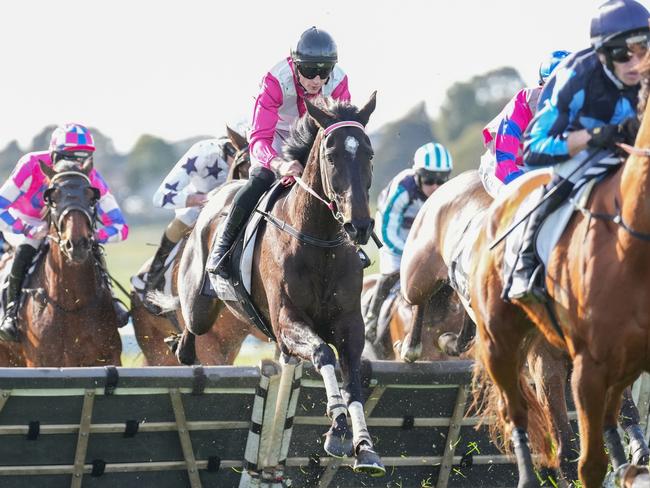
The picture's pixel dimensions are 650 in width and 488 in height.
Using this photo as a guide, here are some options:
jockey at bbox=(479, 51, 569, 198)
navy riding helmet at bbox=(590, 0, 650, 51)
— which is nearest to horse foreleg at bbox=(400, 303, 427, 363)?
jockey at bbox=(479, 51, 569, 198)

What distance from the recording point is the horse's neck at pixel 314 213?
800 cm

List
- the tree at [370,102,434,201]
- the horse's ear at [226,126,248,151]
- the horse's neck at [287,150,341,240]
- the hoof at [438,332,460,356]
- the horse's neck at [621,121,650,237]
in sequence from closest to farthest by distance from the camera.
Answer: the horse's neck at [621,121,650,237] → the horse's neck at [287,150,341,240] → the hoof at [438,332,460,356] → the horse's ear at [226,126,248,151] → the tree at [370,102,434,201]

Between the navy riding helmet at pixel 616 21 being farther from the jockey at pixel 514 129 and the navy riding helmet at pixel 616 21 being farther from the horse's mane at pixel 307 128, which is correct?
the jockey at pixel 514 129

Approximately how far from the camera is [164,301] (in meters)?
11.1

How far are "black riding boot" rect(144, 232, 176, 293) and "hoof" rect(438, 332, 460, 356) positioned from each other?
283 centimetres

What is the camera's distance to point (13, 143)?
9781 centimetres

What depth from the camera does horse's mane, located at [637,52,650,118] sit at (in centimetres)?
574

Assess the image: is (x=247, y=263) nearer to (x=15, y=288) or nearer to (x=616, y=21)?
(x=15, y=288)

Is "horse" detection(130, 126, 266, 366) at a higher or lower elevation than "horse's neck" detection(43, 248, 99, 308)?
lower

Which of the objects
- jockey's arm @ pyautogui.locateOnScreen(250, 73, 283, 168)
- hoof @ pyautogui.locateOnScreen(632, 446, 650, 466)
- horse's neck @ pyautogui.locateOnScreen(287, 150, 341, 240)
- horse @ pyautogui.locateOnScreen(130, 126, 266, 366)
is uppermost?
jockey's arm @ pyautogui.locateOnScreen(250, 73, 283, 168)

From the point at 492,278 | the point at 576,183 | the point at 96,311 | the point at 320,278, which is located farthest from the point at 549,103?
the point at 96,311

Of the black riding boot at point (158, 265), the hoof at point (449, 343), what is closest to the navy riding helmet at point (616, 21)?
the hoof at point (449, 343)

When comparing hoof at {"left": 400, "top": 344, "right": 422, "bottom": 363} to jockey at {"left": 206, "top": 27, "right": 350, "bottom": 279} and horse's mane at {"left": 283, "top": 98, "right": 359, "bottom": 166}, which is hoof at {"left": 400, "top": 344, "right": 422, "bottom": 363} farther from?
horse's mane at {"left": 283, "top": 98, "right": 359, "bottom": 166}

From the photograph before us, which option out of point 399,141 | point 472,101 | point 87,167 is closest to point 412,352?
point 87,167
